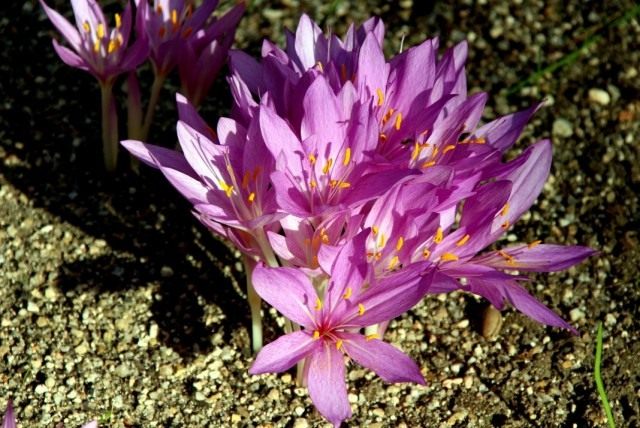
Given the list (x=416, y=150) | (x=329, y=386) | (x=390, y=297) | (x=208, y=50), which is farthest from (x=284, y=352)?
(x=208, y=50)

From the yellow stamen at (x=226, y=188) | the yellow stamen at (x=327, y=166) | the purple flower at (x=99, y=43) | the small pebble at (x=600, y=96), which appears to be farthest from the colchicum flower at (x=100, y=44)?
the small pebble at (x=600, y=96)

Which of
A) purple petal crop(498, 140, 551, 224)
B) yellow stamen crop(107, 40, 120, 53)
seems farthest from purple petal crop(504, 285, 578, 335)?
yellow stamen crop(107, 40, 120, 53)

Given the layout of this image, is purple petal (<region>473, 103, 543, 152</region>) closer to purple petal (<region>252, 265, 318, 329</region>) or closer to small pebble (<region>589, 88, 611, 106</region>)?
purple petal (<region>252, 265, 318, 329</region>)

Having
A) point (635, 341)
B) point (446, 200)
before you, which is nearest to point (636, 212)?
point (635, 341)

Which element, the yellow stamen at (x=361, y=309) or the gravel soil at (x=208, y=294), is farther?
the gravel soil at (x=208, y=294)

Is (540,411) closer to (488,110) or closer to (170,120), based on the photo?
(488,110)

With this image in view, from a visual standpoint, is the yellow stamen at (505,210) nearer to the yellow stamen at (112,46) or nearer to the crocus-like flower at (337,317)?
the crocus-like flower at (337,317)

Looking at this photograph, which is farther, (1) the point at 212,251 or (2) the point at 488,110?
(2) the point at 488,110
